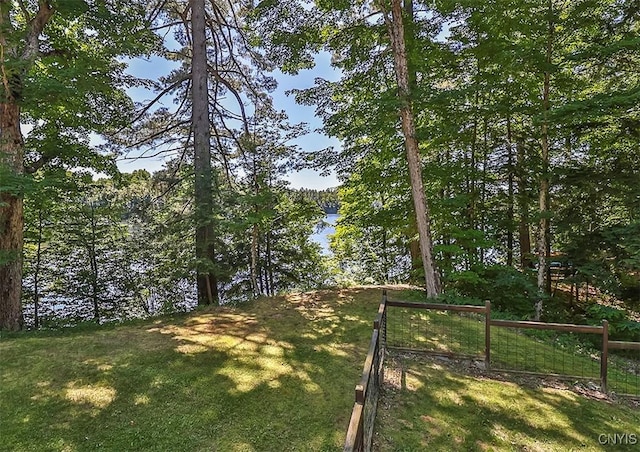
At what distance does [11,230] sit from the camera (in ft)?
20.2

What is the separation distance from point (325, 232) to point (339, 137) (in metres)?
4.90

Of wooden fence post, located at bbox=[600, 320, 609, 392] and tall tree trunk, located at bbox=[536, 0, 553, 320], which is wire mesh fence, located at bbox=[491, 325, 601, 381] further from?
tall tree trunk, located at bbox=[536, 0, 553, 320]

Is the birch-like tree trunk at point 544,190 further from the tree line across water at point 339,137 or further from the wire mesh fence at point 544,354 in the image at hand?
the wire mesh fence at point 544,354

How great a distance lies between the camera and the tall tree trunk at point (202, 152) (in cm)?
718

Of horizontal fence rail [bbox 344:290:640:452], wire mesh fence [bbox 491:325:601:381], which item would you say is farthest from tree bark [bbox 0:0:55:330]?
wire mesh fence [bbox 491:325:601:381]

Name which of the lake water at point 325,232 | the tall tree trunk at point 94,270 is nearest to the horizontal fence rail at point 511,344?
the lake water at point 325,232

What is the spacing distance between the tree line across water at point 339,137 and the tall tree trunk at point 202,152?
0.16 feet

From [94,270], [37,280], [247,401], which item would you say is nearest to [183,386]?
[247,401]

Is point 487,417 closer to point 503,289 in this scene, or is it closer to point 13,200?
point 503,289

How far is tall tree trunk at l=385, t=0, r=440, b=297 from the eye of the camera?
683 centimetres

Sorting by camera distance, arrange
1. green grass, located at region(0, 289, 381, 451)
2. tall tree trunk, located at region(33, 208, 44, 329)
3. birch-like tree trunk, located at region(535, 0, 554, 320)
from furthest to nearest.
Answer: tall tree trunk, located at region(33, 208, 44, 329) < birch-like tree trunk, located at region(535, 0, 554, 320) < green grass, located at region(0, 289, 381, 451)

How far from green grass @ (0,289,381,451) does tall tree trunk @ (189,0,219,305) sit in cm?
181

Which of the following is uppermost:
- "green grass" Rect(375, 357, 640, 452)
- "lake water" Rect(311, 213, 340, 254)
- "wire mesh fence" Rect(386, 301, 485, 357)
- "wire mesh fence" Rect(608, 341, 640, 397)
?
"lake water" Rect(311, 213, 340, 254)

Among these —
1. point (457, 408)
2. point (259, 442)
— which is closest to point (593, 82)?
point (457, 408)
